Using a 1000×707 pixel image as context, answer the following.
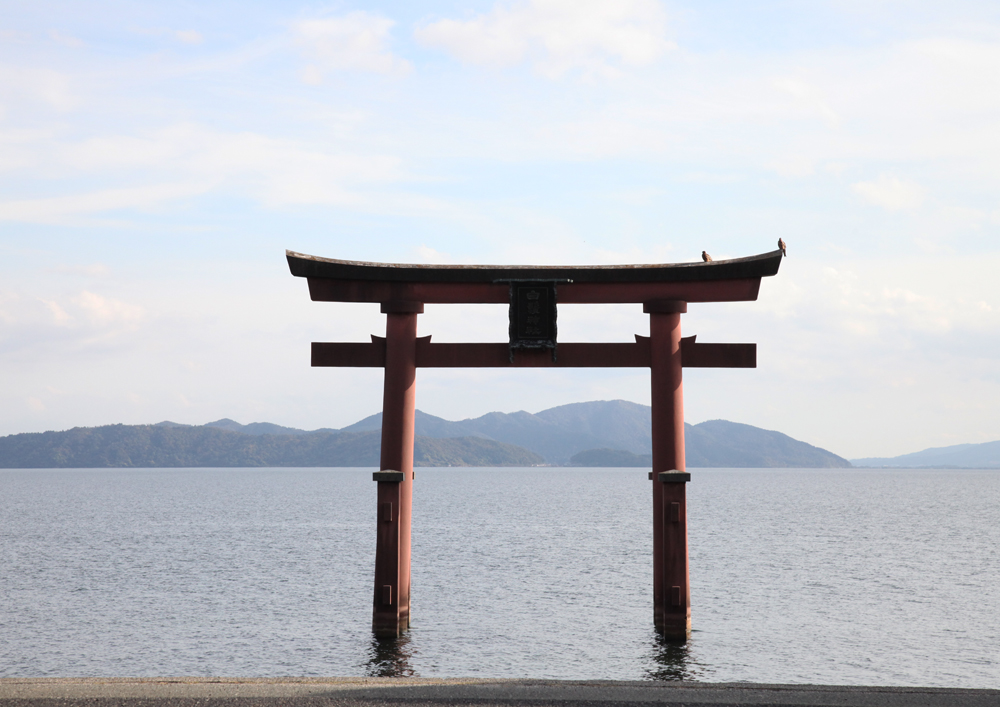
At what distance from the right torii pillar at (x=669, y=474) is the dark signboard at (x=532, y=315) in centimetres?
159

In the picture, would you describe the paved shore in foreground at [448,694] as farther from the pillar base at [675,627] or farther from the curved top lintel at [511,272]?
the curved top lintel at [511,272]

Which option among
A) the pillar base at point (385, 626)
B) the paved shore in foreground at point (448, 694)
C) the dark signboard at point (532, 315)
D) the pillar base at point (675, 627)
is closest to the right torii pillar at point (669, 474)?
the pillar base at point (675, 627)

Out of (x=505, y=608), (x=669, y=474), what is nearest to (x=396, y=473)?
(x=669, y=474)

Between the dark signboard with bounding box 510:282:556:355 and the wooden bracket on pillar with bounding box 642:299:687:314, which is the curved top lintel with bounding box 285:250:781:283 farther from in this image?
the wooden bracket on pillar with bounding box 642:299:687:314

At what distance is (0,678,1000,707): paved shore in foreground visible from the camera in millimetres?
7359

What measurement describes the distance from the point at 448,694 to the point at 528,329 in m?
6.40

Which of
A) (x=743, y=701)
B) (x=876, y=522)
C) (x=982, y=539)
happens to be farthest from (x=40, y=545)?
(x=876, y=522)

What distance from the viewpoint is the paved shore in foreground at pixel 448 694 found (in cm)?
736

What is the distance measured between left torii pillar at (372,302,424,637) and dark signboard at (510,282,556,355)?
1569mm

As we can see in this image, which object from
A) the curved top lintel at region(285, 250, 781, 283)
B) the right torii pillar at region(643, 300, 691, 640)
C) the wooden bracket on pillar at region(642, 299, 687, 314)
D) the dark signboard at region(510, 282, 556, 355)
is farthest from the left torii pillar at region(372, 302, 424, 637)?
the right torii pillar at region(643, 300, 691, 640)

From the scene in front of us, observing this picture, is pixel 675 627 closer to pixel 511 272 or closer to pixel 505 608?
pixel 511 272

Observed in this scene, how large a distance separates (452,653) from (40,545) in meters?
31.2

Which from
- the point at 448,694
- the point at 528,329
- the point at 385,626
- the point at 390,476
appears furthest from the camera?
the point at 528,329

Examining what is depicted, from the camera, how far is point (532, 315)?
12.9 m
